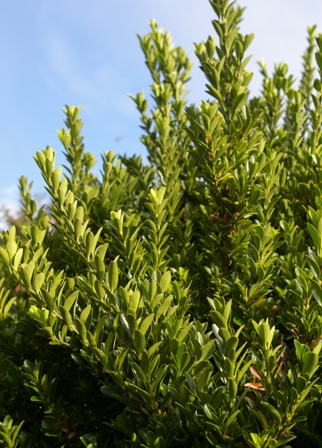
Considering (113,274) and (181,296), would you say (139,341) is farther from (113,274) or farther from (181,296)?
(181,296)

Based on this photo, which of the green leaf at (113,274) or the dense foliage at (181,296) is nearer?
the dense foliage at (181,296)

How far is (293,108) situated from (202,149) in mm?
1356

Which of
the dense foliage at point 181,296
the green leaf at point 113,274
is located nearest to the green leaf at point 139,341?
the dense foliage at point 181,296

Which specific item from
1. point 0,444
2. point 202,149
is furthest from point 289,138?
point 0,444

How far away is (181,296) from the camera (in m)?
2.52

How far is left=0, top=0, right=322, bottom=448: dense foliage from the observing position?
213cm

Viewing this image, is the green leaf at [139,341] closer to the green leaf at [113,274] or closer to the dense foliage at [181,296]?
the dense foliage at [181,296]

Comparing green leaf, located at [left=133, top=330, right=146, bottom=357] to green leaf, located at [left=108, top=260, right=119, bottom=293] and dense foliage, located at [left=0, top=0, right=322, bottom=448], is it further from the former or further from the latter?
green leaf, located at [left=108, top=260, right=119, bottom=293]

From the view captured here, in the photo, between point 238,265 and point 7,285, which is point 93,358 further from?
point 7,285

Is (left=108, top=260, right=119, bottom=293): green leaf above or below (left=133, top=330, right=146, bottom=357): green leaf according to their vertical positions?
above

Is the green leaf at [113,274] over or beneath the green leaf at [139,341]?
over

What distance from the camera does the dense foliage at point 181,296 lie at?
83.8 inches

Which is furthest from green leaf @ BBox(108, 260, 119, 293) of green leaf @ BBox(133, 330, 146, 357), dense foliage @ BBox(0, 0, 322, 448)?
green leaf @ BBox(133, 330, 146, 357)

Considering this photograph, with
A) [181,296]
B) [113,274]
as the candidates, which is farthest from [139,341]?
[181,296]
